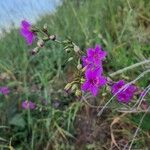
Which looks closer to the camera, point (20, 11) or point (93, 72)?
point (93, 72)

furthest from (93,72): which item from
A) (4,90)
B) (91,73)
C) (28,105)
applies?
(4,90)

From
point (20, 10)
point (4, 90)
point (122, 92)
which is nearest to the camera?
point (122, 92)

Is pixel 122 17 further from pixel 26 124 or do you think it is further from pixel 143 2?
pixel 26 124

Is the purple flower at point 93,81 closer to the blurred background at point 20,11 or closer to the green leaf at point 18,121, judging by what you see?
the green leaf at point 18,121

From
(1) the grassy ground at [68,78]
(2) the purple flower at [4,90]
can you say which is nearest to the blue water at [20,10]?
(1) the grassy ground at [68,78]

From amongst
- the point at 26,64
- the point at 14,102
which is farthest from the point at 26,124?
the point at 26,64

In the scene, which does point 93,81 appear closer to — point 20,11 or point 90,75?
point 90,75
